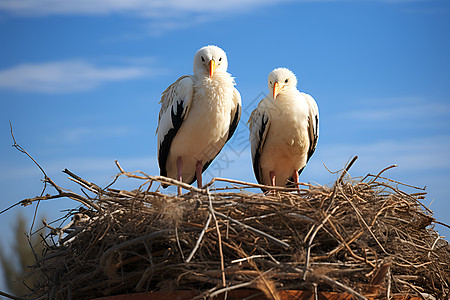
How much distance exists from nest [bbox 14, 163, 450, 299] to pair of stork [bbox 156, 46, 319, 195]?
1.82 metres

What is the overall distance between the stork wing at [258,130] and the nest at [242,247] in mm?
2242

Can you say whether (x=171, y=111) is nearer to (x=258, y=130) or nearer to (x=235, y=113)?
(x=235, y=113)

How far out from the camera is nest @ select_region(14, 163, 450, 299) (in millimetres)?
3082

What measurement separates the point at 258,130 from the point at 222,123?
0.74 m

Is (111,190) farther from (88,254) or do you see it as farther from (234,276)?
(234,276)

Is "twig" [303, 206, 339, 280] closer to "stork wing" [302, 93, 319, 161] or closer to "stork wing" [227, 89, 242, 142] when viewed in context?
"stork wing" [227, 89, 242, 142]

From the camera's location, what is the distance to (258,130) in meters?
6.14

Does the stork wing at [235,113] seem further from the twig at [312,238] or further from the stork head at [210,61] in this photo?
the twig at [312,238]

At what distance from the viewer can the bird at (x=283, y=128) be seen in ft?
19.5

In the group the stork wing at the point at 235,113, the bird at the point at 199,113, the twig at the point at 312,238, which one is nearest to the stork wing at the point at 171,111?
the bird at the point at 199,113

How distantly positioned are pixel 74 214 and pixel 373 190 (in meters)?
2.37

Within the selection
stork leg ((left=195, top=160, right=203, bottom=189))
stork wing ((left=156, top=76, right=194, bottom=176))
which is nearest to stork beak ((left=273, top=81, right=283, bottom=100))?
stork wing ((left=156, top=76, right=194, bottom=176))

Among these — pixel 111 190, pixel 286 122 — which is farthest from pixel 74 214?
pixel 286 122

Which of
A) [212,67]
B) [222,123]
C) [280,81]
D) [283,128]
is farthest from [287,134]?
[212,67]
